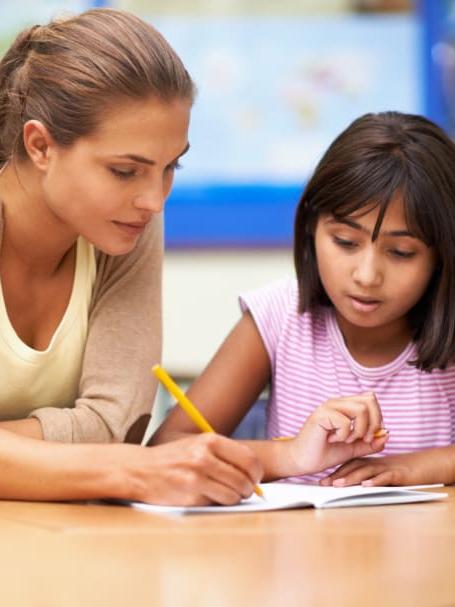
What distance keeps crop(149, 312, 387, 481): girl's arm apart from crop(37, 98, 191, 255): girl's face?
0.34 metres

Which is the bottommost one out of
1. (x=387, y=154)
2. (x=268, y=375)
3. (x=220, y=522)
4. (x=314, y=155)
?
(x=220, y=522)

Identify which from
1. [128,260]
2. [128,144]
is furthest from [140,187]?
[128,260]

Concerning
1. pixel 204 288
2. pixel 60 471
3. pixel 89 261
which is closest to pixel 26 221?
pixel 89 261

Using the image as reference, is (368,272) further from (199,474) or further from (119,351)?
(199,474)

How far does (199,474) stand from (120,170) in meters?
0.41

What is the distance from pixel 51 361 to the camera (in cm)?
173

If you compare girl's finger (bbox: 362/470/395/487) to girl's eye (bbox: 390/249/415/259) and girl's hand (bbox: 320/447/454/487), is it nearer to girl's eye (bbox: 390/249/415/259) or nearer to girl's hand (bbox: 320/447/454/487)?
girl's hand (bbox: 320/447/454/487)

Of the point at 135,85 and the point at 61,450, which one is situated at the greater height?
the point at 135,85

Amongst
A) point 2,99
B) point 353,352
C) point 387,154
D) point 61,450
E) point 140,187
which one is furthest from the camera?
point 353,352

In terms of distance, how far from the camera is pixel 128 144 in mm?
1552

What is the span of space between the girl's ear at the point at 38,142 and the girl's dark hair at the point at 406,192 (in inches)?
17.2

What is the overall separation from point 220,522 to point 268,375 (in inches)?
28.3

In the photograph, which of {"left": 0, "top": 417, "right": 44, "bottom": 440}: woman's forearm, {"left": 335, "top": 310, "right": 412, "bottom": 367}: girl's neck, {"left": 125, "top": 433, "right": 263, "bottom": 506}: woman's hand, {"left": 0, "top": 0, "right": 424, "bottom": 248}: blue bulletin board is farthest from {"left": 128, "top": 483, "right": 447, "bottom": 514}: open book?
{"left": 0, "top": 0, "right": 424, "bottom": 248}: blue bulletin board

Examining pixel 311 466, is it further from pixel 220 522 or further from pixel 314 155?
pixel 314 155
